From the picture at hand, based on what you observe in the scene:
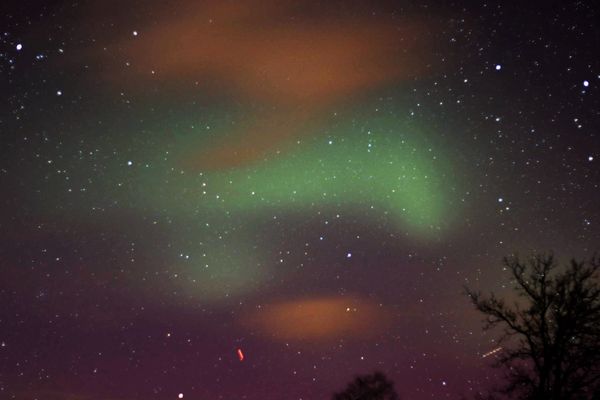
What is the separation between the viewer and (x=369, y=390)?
34312mm

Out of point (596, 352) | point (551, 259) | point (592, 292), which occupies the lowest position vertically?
point (596, 352)

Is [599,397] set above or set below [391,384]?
below

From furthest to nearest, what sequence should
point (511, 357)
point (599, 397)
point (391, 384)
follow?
point (391, 384) → point (511, 357) → point (599, 397)

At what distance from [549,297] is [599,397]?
3.01m

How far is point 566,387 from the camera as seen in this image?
54.2ft

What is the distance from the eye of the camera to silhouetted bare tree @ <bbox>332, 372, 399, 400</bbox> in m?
34.0

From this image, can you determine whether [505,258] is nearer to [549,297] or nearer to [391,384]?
[549,297]

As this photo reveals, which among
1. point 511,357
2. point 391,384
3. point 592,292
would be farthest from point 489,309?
point 391,384

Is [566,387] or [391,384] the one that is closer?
[566,387]

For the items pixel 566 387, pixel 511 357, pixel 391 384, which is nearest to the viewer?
pixel 566 387

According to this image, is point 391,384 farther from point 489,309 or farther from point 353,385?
point 489,309

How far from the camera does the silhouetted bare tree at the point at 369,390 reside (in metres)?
34.0

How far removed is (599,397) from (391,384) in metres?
20.1

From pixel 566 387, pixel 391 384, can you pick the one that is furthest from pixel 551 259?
pixel 391 384
